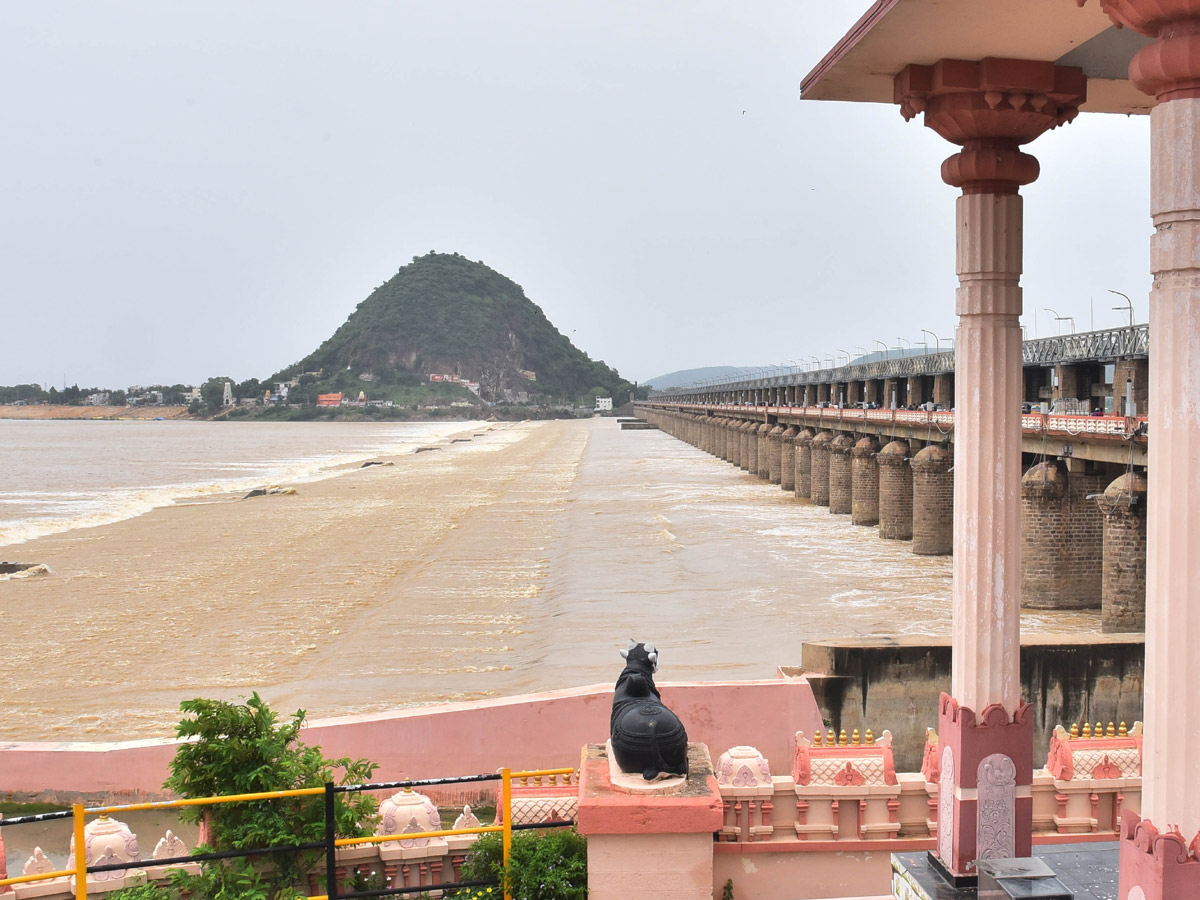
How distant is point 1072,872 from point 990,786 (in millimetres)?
574

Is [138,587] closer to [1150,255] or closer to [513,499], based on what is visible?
[513,499]

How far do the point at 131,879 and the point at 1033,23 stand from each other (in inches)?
271

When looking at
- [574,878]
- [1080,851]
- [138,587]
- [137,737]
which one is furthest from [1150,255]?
[138,587]

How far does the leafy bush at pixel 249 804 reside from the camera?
239 inches

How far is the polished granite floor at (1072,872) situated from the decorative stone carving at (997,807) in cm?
17

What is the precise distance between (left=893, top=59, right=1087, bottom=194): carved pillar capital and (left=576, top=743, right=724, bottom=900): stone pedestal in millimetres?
3823

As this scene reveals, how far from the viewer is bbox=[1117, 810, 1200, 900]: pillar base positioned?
3.72 metres

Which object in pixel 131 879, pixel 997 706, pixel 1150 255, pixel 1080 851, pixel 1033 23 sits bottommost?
pixel 131 879

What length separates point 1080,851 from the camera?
5.44 meters

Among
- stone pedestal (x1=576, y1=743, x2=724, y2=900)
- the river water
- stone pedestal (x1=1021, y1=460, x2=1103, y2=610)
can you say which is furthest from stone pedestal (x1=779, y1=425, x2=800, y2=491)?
stone pedestal (x1=576, y1=743, x2=724, y2=900)

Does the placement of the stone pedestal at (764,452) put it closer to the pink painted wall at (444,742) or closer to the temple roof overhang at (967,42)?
the pink painted wall at (444,742)

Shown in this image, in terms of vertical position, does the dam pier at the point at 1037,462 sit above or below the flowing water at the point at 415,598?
above

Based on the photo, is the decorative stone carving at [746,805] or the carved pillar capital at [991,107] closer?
the carved pillar capital at [991,107]

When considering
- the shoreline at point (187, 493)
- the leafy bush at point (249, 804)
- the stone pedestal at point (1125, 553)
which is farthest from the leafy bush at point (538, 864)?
→ the shoreline at point (187, 493)
